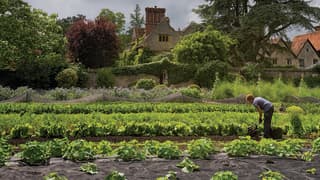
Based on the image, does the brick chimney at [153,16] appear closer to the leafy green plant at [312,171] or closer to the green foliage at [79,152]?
the green foliage at [79,152]

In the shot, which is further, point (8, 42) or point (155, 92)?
point (8, 42)

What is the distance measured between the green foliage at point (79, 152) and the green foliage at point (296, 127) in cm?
630

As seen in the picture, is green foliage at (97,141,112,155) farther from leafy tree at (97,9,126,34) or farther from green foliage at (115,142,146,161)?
leafy tree at (97,9,126,34)

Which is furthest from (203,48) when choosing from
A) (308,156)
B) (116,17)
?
(116,17)

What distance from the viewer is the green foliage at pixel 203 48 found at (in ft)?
103

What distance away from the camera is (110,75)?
98.5 ft

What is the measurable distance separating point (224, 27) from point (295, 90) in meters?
13.4

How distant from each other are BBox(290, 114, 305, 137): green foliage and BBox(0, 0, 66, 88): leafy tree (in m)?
17.3

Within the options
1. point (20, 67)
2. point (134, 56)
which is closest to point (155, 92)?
point (20, 67)

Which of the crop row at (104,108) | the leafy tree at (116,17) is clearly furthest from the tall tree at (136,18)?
the crop row at (104,108)

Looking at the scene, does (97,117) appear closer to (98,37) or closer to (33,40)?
(33,40)

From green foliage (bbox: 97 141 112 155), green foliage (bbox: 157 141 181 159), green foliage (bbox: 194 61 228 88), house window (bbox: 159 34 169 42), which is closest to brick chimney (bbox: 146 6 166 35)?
house window (bbox: 159 34 169 42)

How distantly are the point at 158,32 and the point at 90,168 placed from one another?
37.0m

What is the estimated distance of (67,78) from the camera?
1085 inches
